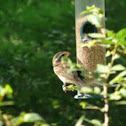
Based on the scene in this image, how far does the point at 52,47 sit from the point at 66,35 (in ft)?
1.16

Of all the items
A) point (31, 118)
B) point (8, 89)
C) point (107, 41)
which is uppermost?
point (107, 41)

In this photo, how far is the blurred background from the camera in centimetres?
733

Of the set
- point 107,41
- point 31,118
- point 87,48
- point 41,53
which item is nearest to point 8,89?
point 31,118

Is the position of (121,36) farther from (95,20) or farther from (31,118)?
(31,118)

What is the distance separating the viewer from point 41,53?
7.37 m

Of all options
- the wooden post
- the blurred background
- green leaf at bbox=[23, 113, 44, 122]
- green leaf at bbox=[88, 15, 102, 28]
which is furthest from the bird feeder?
green leaf at bbox=[23, 113, 44, 122]

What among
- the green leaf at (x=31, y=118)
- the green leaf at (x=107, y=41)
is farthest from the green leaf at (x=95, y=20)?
the green leaf at (x=31, y=118)

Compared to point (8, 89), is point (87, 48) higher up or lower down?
higher up

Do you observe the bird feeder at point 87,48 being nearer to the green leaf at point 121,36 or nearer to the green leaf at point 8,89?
the green leaf at point 121,36

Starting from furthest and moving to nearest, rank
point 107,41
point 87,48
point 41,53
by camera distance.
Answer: point 41,53 < point 87,48 < point 107,41

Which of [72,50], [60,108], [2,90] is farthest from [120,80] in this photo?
[60,108]

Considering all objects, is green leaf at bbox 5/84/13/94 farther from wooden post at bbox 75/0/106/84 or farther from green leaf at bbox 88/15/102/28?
wooden post at bbox 75/0/106/84

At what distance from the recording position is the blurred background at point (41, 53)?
733cm

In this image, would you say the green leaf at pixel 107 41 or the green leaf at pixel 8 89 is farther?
the green leaf at pixel 107 41
